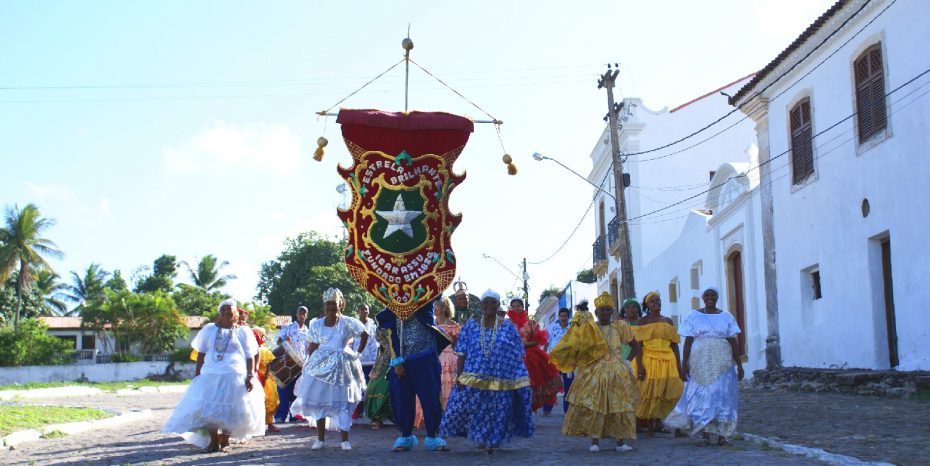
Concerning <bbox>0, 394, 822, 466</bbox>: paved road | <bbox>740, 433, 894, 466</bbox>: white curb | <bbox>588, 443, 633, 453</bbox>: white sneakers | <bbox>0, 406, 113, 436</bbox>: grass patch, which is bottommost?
<bbox>0, 394, 822, 466</bbox>: paved road

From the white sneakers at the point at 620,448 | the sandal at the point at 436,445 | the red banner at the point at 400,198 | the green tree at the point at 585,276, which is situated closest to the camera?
the white sneakers at the point at 620,448

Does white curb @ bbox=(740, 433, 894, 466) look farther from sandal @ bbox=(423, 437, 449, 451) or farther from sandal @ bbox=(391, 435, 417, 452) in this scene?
sandal @ bbox=(391, 435, 417, 452)

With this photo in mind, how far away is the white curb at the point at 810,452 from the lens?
7577mm

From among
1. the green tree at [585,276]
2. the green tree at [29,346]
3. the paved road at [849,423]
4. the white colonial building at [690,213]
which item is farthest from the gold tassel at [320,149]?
the green tree at [585,276]

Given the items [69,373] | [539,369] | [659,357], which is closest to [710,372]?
[659,357]

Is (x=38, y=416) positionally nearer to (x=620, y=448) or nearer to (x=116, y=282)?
(x=620, y=448)

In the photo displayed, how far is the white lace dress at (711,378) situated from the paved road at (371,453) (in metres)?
0.26

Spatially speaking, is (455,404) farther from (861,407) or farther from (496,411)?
(861,407)

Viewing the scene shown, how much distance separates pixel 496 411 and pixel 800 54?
13315 mm

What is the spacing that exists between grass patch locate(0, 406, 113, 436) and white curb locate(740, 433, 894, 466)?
316 inches

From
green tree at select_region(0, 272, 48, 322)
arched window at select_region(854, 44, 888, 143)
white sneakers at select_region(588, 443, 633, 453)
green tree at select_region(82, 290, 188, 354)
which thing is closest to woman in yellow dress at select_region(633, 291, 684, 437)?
white sneakers at select_region(588, 443, 633, 453)

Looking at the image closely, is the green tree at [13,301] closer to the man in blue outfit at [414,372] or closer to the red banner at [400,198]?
the red banner at [400,198]

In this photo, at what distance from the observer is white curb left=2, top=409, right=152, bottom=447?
11.3m

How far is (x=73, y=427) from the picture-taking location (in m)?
13.4
